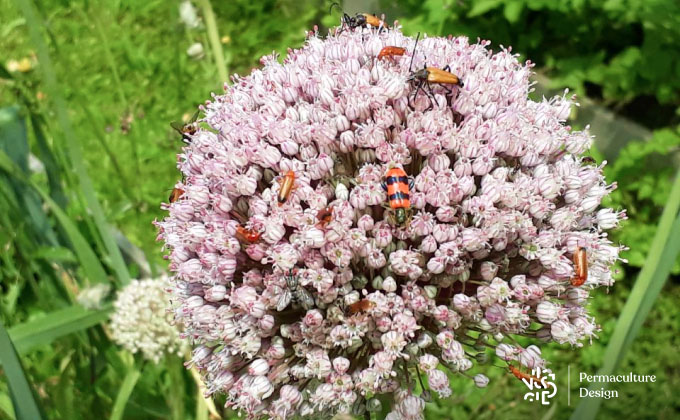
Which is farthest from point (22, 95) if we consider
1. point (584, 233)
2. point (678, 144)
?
point (678, 144)

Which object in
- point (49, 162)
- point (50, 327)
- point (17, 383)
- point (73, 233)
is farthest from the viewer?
point (49, 162)

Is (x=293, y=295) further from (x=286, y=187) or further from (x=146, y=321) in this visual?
(x=146, y=321)

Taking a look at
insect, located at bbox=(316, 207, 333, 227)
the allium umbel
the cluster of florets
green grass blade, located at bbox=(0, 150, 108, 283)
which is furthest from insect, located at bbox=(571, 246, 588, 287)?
green grass blade, located at bbox=(0, 150, 108, 283)

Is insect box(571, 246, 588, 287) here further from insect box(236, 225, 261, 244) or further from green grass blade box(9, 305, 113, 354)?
green grass blade box(9, 305, 113, 354)

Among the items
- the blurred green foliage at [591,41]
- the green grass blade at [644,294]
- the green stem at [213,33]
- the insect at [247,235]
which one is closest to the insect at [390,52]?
the insect at [247,235]

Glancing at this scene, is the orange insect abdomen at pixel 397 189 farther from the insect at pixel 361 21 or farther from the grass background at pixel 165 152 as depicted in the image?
the grass background at pixel 165 152

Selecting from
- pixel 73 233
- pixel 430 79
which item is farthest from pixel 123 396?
pixel 430 79
